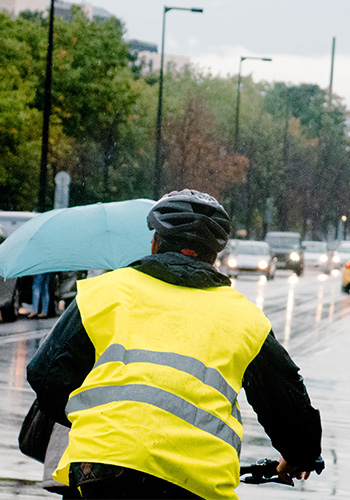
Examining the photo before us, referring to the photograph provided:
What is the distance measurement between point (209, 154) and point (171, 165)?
7.46 ft

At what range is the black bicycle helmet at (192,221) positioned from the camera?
9.01 ft

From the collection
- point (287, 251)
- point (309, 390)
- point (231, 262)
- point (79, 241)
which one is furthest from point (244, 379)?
point (287, 251)

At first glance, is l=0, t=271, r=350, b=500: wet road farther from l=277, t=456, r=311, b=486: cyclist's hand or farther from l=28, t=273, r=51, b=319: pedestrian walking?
l=277, t=456, r=311, b=486: cyclist's hand

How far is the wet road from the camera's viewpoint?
676cm

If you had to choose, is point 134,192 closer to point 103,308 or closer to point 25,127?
point 25,127

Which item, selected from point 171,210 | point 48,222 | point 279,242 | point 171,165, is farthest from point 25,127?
point 171,210

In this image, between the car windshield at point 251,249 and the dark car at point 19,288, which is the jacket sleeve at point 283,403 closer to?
the dark car at point 19,288

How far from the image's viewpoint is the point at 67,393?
9.02 ft

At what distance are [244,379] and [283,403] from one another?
0.12m

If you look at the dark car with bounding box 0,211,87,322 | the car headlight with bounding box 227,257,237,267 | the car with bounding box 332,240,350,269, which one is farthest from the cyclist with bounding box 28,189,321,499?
the car with bounding box 332,240,350,269

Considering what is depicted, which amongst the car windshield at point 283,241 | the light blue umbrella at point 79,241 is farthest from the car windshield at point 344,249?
the light blue umbrella at point 79,241

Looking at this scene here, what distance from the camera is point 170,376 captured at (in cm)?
248

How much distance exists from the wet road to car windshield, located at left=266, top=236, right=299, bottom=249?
22.3 m

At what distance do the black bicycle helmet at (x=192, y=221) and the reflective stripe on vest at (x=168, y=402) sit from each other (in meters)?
0.47
